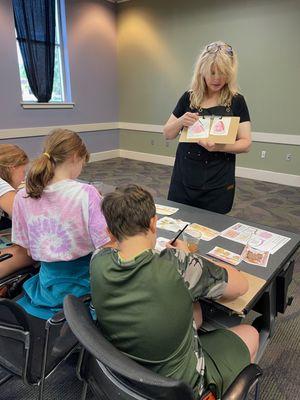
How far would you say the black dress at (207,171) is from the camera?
1.70 meters

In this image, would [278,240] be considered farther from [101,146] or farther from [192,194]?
[101,146]

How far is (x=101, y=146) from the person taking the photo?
20.9 feet

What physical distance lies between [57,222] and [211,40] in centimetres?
483

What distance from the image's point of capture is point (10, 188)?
1.50m

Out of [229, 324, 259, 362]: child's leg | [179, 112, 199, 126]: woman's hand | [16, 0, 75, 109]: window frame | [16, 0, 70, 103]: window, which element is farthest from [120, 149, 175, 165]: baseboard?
[229, 324, 259, 362]: child's leg

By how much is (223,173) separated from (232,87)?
471mm

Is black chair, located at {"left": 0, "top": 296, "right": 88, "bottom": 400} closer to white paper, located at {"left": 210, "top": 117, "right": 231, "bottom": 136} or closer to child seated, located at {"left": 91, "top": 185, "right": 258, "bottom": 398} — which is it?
child seated, located at {"left": 91, "top": 185, "right": 258, "bottom": 398}

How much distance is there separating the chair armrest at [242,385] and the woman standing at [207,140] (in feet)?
3.49

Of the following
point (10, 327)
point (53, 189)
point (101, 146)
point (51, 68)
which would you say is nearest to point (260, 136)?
point (101, 146)

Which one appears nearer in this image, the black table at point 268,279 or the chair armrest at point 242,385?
the chair armrest at point 242,385

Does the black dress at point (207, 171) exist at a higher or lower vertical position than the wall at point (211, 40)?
lower

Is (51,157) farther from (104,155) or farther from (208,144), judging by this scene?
(104,155)

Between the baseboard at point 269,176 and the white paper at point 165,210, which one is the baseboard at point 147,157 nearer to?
the baseboard at point 269,176

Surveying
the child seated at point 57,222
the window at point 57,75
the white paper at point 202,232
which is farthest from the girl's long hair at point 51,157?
the window at point 57,75
